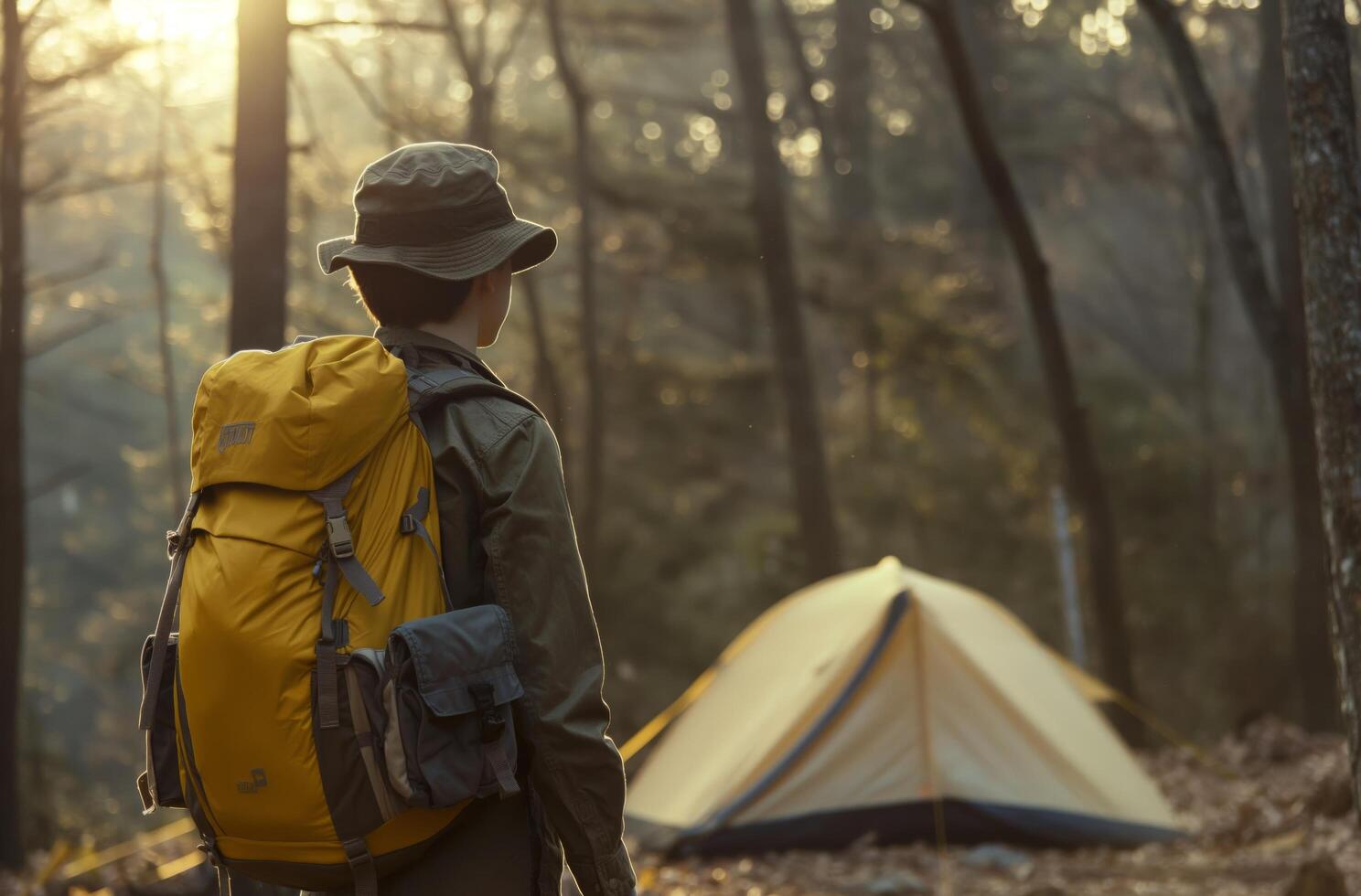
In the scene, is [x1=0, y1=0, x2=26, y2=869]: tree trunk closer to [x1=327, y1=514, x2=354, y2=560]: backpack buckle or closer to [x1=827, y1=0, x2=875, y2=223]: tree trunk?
[x1=327, y1=514, x2=354, y2=560]: backpack buckle

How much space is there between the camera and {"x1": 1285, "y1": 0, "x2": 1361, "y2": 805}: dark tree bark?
4055 mm

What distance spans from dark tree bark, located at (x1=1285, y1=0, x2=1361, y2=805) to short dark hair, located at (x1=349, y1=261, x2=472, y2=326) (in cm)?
276

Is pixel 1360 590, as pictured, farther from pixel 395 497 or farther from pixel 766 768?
pixel 766 768

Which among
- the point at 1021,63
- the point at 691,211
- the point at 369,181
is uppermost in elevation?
the point at 1021,63

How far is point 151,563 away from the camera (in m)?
26.0

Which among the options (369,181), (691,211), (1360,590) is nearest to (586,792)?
(369,181)

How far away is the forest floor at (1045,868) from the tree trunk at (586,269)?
717cm

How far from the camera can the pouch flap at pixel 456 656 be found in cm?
204

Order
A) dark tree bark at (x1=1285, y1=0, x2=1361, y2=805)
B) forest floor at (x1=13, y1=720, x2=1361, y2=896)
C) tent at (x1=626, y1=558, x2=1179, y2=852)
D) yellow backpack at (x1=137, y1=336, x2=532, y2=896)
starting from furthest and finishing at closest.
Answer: tent at (x1=626, y1=558, x2=1179, y2=852) < forest floor at (x1=13, y1=720, x2=1361, y2=896) < dark tree bark at (x1=1285, y1=0, x2=1361, y2=805) < yellow backpack at (x1=137, y1=336, x2=532, y2=896)

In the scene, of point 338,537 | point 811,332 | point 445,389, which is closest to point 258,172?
point 445,389

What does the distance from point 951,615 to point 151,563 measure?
21.5 metres

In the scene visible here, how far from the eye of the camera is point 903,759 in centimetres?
689

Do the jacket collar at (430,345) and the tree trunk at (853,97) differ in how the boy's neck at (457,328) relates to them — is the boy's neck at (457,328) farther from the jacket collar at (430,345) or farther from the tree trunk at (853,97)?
the tree trunk at (853,97)

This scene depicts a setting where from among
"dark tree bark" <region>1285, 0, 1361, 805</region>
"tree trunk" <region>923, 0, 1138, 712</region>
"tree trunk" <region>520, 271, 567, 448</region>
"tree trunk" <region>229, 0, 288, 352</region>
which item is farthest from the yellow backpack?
"tree trunk" <region>520, 271, 567, 448</region>
